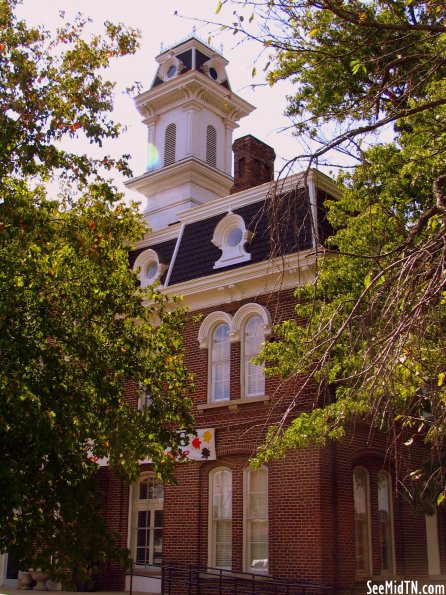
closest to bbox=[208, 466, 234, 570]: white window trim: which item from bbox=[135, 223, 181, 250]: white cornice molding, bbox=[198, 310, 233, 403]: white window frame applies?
bbox=[198, 310, 233, 403]: white window frame

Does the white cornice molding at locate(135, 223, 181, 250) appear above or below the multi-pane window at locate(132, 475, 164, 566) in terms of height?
above

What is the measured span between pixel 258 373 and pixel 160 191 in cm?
1515

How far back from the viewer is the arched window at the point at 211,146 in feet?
106

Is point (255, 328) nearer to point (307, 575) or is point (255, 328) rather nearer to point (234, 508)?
point (234, 508)

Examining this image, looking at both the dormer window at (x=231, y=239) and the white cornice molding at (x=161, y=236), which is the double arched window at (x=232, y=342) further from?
the white cornice molding at (x=161, y=236)

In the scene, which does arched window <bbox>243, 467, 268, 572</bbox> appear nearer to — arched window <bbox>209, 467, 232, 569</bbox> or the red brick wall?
the red brick wall

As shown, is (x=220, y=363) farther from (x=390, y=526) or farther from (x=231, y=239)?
(x=390, y=526)

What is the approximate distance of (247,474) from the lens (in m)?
18.5

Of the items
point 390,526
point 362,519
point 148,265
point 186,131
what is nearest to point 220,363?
point 148,265

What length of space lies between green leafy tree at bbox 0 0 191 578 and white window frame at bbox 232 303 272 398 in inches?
234

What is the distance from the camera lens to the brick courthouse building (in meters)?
17.0

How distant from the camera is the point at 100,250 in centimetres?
1184

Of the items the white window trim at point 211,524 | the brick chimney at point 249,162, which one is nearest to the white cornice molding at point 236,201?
the brick chimney at point 249,162

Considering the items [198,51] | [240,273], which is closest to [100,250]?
[240,273]
